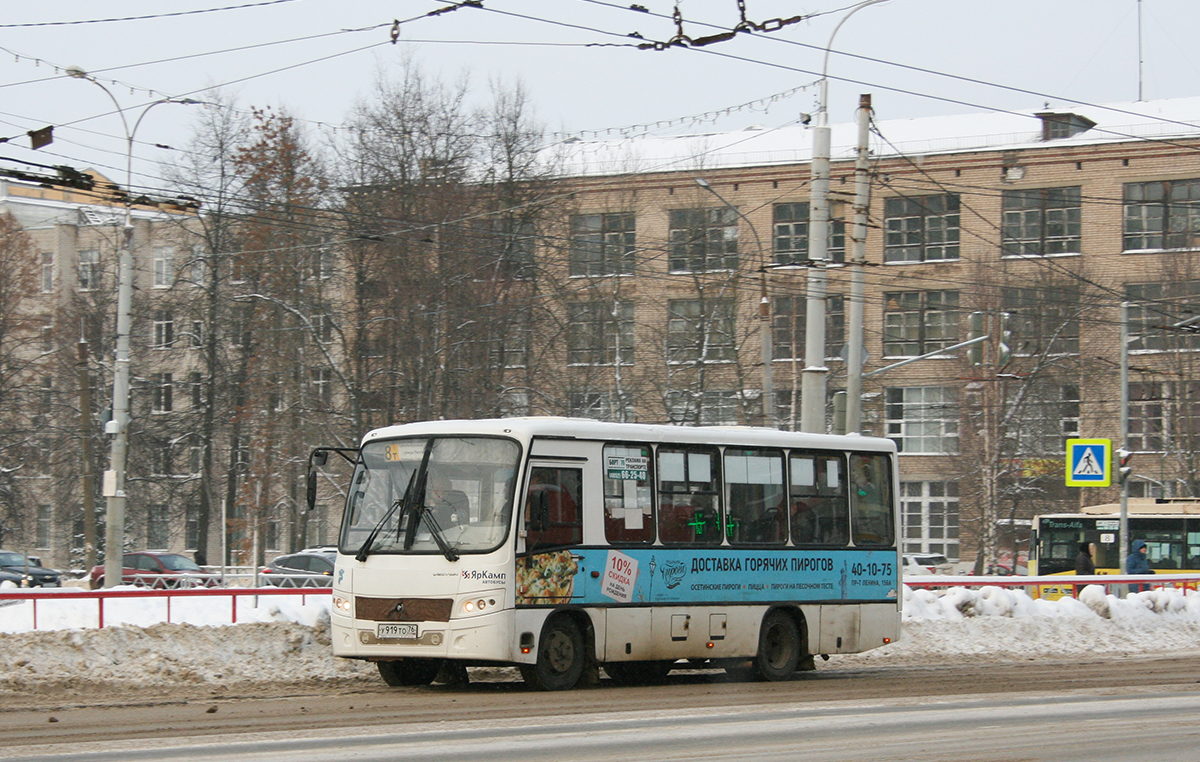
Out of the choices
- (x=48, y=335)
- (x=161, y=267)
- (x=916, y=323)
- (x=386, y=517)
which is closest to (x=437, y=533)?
(x=386, y=517)

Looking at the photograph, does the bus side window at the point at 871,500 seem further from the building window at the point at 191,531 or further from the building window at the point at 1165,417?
the building window at the point at 191,531

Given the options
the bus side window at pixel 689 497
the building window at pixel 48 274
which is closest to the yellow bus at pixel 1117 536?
the bus side window at pixel 689 497

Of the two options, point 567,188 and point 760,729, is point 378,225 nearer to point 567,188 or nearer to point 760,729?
point 567,188

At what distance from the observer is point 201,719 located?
10969 mm

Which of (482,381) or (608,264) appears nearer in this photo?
(482,381)

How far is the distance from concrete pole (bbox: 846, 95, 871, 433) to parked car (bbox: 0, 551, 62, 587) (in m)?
24.4

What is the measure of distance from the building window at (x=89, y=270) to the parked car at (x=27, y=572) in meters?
12.0

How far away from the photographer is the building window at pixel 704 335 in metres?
44.4

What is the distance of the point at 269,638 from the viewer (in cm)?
1545

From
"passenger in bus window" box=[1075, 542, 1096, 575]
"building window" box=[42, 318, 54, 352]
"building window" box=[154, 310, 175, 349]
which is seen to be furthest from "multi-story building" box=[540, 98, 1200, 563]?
"building window" box=[42, 318, 54, 352]

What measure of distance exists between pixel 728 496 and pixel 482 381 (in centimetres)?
2279

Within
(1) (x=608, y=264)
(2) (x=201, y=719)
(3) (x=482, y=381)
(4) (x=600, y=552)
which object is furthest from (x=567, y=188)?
(2) (x=201, y=719)

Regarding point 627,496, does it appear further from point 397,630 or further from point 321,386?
point 321,386

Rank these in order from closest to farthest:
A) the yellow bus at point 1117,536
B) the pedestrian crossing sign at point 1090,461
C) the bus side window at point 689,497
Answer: the bus side window at point 689,497 → the pedestrian crossing sign at point 1090,461 → the yellow bus at point 1117,536
